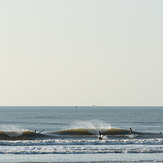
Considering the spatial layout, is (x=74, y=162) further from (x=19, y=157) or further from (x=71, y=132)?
(x=71, y=132)

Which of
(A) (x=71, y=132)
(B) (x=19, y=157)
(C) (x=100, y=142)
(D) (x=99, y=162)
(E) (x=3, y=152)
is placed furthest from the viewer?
(A) (x=71, y=132)

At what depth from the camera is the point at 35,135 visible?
6650 cm

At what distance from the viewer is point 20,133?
224 feet

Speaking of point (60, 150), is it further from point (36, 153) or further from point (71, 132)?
point (71, 132)

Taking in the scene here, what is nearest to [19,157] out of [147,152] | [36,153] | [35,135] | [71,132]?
[36,153]

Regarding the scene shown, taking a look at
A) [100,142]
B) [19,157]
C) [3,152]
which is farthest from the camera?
[100,142]

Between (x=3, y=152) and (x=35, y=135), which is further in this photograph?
(x=35, y=135)

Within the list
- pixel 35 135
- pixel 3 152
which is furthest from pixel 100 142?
pixel 35 135

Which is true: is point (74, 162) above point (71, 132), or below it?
below

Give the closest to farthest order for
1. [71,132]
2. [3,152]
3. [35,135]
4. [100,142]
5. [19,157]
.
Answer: [19,157] < [3,152] < [100,142] < [35,135] < [71,132]

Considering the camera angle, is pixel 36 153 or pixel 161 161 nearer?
pixel 161 161

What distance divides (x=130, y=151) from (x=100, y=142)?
28.0 ft

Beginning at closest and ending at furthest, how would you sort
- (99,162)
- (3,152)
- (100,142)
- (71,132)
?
(99,162) < (3,152) < (100,142) < (71,132)

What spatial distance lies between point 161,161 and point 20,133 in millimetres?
35422
